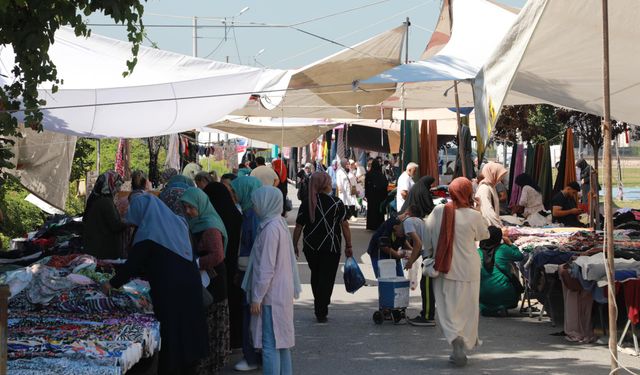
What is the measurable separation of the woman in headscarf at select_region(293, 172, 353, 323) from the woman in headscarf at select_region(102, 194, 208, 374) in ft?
12.5

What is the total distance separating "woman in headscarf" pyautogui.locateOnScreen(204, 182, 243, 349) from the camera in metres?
9.54

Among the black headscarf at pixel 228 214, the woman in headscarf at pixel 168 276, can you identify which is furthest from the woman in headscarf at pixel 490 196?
the woman in headscarf at pixel 168 276

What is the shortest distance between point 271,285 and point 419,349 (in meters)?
2.78

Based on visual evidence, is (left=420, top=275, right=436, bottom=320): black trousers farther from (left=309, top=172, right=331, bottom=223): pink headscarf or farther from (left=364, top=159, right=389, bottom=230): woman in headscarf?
(left=364, top=159, right=389, bottom=230): woman in headscarf

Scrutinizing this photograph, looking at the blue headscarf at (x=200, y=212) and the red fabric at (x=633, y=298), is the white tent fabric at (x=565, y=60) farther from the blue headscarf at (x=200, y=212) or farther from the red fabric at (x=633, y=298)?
the blue headscarf at (x=200, y=212)

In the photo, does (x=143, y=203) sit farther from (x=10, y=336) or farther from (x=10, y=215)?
(x=10, y=215)

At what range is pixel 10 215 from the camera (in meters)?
16.7

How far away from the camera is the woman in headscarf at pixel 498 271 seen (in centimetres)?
1165

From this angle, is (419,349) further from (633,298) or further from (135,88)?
(135,88)

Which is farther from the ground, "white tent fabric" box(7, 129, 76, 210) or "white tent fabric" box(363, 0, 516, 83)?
"white tent fabric" box(363, 0, 516, 83)

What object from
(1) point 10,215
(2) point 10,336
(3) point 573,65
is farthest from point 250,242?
(1) point 10,215

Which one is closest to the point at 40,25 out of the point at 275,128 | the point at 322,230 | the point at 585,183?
the point at 322,230

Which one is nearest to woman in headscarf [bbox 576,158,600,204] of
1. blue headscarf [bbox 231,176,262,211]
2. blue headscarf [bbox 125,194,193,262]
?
blue headscarf [bbox 231,176,262,211]

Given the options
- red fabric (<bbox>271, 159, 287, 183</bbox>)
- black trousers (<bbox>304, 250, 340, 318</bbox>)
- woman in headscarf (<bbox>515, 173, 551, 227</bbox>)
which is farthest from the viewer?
red fabric (<bbox>271, 159, 287, 183</bbox>)
